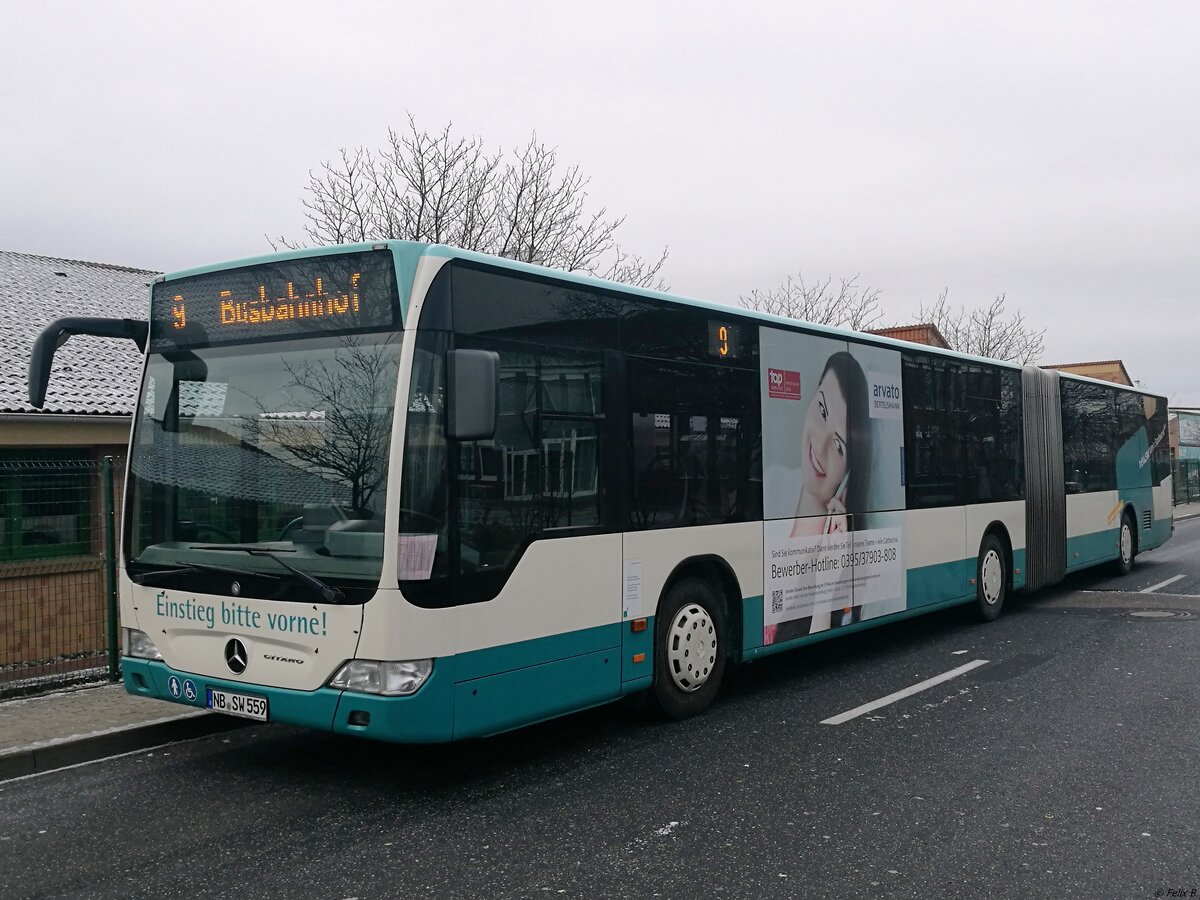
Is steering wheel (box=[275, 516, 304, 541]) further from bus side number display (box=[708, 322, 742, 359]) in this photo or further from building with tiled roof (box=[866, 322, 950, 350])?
building with tiled roof (box=[866, 322, 950, 350])

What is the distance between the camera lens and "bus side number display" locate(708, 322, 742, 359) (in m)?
7.86

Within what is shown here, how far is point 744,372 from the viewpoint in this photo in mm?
8133

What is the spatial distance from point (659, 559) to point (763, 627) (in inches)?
58.4

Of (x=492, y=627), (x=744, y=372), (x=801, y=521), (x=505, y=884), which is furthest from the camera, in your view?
(x=801, y=521)

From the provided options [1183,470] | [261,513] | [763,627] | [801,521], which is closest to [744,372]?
[801,521]

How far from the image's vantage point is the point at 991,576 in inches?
480

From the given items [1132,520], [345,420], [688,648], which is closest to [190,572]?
[345,420]

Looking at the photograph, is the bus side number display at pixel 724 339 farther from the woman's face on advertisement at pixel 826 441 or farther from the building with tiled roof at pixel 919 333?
the building with tiled roof at pixel 919 333

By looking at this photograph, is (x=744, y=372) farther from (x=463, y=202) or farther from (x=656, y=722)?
(x=463, y=202)

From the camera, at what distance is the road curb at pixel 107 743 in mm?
6598

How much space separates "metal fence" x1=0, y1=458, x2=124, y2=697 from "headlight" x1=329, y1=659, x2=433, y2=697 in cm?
426

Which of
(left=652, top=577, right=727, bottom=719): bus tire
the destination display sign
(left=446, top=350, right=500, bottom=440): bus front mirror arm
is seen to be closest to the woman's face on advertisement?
(left=652, top=577, right=727, bottom=719): bus tire

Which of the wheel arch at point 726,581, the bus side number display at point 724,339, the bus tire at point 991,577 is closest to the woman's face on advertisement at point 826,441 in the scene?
the bus side number display at point 724,339

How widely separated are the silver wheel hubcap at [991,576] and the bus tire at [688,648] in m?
5.23
